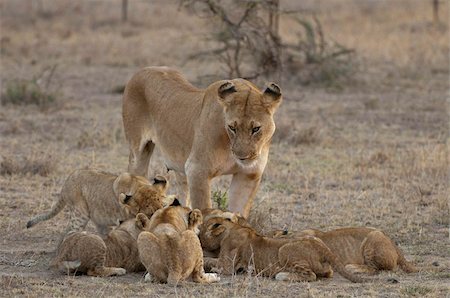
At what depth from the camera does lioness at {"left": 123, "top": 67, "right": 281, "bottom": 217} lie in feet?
26.8

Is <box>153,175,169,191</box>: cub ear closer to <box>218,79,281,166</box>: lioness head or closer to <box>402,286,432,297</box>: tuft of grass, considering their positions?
<box>218,79,281,166</box>: lioness head

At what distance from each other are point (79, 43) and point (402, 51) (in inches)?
288

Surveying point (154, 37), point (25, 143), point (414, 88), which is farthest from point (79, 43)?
point (25, 143)

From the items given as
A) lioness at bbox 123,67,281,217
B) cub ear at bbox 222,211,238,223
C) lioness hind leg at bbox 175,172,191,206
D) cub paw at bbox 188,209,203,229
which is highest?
lioness at bbox 123,67,281,217

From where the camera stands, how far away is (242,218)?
8.51 meters

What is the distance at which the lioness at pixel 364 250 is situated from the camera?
8.08 meters

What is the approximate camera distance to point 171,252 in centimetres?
751

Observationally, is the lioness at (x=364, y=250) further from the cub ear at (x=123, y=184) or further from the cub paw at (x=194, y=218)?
the cub ear at (x=123, y=184)

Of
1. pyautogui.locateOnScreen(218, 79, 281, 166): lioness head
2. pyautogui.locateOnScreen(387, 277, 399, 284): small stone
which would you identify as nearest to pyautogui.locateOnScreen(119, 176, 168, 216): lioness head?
pyautogui.locateOnScreen(218, 79, 281, 166): lioness head

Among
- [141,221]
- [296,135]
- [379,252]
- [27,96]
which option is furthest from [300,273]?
[27,96]

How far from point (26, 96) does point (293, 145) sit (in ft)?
15.9

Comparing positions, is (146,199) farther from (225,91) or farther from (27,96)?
(27,96)

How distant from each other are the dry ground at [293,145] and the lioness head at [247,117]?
96 cm

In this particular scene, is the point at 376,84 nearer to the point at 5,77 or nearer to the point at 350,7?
the point at 5,77
